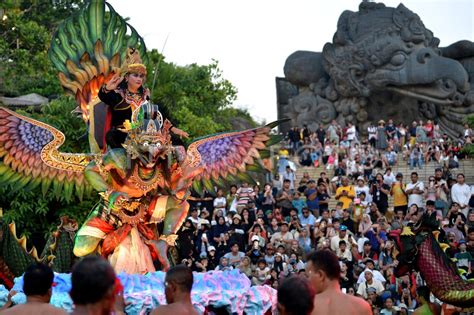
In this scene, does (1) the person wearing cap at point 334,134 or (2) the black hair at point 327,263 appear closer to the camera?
(2) the black hair at point 327,263

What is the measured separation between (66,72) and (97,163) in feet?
6.92

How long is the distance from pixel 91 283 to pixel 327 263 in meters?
2.24

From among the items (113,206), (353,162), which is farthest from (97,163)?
(353,162)

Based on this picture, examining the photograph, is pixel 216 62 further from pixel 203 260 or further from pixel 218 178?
pixel 218 178

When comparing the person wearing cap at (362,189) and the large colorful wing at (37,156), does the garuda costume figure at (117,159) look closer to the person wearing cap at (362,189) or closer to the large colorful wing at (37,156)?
the large colorful wing at (37,156)

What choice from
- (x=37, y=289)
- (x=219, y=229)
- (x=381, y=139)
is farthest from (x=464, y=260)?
(x=381, y=139)

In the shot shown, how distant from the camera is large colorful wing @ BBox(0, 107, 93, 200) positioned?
50.3 ft

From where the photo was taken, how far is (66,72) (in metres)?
16.1

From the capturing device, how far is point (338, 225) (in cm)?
2073

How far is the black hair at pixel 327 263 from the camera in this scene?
870 cm

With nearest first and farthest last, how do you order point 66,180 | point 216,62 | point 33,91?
1. point 66,180
2. point 33,91
3. point 216,62

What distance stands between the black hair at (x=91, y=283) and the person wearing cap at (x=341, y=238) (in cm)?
1312

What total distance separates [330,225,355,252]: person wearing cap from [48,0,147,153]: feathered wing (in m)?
5.39

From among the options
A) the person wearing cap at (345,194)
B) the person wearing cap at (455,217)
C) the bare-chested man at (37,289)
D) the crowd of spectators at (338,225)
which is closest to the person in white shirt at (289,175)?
the crowd of spectators at (338,225)
